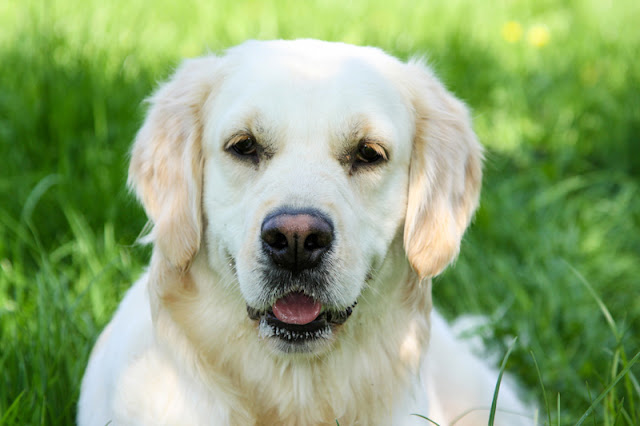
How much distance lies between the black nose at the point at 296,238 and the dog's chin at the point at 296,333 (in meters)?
0.23

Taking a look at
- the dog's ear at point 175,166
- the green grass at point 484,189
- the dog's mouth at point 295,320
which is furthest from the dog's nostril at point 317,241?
the green grass at point 484,189

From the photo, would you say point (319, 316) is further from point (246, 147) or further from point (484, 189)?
point (484, 189)

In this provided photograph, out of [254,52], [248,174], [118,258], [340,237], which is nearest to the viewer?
[340,237]

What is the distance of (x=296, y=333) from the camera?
2383mm

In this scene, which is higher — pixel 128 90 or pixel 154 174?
pixel 154 174

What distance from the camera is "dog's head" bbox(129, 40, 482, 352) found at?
7.43 ft

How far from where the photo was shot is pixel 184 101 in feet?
8.68

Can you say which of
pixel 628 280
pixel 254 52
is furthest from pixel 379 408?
pixel 628 280

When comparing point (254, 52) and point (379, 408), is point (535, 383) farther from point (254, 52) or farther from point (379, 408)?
point (254, 52)

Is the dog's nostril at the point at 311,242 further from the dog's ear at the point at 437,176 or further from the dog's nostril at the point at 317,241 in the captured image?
the dog's ear at the point at 437,176

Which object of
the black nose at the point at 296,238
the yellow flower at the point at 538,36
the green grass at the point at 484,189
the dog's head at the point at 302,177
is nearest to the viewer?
the black nose at the point at 296,238

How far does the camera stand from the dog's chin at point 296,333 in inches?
93.7

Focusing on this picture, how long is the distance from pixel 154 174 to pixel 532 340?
6.69 feet

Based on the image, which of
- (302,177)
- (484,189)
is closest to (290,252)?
(302,177)
